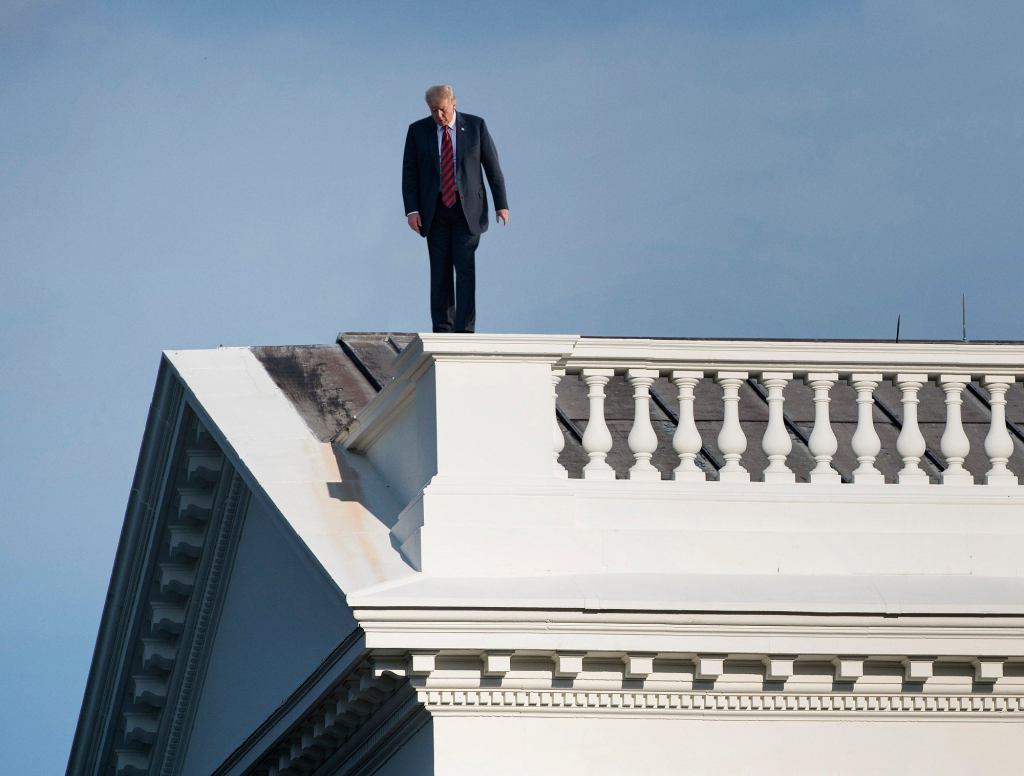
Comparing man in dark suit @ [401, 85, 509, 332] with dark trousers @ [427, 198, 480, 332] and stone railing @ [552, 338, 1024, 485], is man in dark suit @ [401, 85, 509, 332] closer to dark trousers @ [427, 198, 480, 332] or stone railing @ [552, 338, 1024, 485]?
dark trousers @ [427, 198, 480, 332]

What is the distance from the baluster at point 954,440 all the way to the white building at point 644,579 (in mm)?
24

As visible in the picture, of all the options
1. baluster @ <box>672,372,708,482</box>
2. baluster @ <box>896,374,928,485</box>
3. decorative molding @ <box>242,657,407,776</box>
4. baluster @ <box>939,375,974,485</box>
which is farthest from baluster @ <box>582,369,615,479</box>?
baluster @ <box>939,375,974,485</box>

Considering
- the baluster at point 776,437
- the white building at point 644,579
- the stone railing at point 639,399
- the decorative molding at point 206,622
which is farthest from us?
the decorative molding at point 206,622

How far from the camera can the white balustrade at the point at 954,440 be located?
18375 mm

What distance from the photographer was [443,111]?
18.5m

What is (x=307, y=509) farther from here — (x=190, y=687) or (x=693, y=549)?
(x=190, y=687)

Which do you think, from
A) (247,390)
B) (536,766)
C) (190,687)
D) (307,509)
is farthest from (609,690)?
(190,687)

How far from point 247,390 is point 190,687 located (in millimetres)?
5755

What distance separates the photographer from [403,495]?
61.0 ft

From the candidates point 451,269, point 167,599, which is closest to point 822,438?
point 451,269

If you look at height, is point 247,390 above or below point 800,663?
above

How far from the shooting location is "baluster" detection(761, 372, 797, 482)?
18141 mm

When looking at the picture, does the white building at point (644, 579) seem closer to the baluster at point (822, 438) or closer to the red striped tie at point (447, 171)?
the baluster at point (822, 438)

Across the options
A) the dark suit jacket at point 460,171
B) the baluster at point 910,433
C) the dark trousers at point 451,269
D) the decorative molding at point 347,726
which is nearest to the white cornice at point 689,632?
the decorative molding at point 347,726
